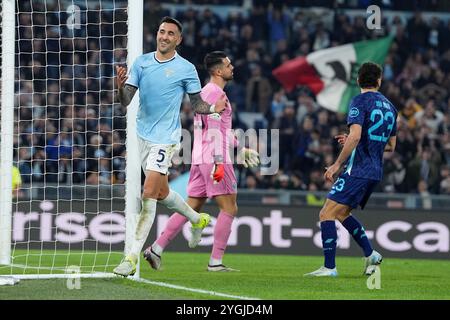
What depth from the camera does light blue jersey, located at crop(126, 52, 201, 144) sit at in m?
10.3

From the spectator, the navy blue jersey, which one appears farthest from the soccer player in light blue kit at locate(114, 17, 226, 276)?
the spectator

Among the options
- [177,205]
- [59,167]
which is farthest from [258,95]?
[177,205]

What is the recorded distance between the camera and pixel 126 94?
10211mm

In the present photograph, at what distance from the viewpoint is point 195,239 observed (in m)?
11.4

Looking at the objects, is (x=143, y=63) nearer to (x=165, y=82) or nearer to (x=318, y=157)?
(x=165, y=82)

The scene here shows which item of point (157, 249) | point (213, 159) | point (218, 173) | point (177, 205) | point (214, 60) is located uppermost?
point (214, 60)

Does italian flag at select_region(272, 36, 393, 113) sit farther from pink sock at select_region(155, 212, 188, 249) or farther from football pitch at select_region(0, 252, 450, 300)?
pink sock at select_region(155, 212, 188, 249)

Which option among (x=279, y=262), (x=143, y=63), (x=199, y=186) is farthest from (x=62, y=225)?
(x=143, y=63)

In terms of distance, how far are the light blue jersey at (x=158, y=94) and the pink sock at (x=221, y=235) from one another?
2352 millimetres

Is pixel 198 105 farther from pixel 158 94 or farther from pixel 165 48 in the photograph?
pixel 165 48

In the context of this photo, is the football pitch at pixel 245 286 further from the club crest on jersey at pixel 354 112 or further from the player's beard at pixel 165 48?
the player's beard at pixel 165 48

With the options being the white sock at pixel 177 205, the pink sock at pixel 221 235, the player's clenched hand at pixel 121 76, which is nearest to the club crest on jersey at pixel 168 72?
the player's clenched hand at pixel 121 76

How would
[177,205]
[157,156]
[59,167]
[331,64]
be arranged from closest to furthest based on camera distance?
[157,156] → [177,205] → [59,167] → [331,64]

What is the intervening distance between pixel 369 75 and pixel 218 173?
1837mm
